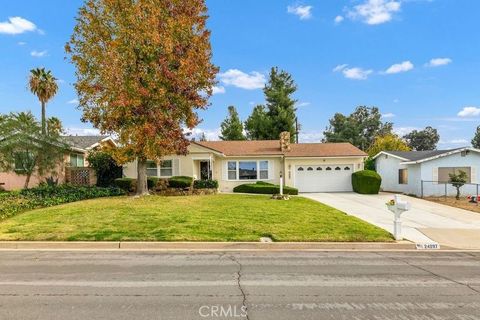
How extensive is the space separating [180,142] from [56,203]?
7.52 meters

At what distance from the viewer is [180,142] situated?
22844 millimetres

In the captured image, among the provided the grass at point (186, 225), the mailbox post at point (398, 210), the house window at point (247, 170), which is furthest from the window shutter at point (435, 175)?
the mailbox post at point (398, 210)

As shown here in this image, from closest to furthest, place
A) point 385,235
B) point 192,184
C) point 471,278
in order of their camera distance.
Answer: point 471,278 < point 385,235 < point 192,184

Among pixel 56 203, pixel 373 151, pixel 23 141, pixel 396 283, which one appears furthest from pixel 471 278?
pixel 373 151

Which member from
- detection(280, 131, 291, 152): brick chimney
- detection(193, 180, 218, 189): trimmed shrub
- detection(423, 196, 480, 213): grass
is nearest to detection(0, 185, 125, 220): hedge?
detection(193, 180, 218, 189): trimmed shrub

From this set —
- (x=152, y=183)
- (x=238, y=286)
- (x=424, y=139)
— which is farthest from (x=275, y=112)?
(x=424, y=139)

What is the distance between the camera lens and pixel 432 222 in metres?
15.1

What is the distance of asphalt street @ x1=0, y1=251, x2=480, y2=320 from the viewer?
17.5 ft

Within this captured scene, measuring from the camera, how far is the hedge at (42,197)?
16.5 metres

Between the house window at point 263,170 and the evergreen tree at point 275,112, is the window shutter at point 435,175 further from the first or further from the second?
the evergreen tree at point 275,112

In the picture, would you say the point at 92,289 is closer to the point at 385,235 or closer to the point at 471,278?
the point at 471,278

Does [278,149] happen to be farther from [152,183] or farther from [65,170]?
[65,170]

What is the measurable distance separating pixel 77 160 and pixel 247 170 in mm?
13312

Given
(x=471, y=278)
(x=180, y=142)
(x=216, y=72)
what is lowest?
(x=471, y=278)
